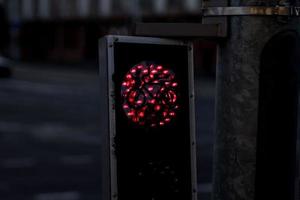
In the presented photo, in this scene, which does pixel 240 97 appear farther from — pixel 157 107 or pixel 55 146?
pixel 55 146

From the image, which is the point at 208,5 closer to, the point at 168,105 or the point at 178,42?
the point at 178,42

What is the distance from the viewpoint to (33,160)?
12.2 m

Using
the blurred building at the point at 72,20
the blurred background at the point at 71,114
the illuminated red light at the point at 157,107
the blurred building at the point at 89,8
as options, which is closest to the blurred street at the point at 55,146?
the blurred background at the point at 71,114

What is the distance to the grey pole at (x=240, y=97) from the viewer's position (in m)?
2.83

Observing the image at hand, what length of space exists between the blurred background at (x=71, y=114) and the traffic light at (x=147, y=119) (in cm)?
20

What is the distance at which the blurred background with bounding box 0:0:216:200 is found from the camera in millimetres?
10406

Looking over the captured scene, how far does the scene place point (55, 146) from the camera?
1398cm

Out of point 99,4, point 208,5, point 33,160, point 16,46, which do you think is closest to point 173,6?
point 99,4

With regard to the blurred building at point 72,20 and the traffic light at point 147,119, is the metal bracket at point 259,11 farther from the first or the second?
the blurred building at point 72,20

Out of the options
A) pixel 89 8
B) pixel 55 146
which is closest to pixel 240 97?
pixel 55 146

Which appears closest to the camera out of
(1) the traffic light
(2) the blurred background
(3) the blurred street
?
(1) the traffic light

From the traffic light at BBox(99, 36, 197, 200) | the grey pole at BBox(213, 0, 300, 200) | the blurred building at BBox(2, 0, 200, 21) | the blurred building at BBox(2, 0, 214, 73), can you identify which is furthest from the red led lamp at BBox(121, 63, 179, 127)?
the blurred building at BBox(2, 0, 214, 73)

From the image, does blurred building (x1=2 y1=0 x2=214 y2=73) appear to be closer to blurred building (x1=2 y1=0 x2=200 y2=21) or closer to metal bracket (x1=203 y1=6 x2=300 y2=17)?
blurred building (x1=2 y1=0 x2=200 y2=21)

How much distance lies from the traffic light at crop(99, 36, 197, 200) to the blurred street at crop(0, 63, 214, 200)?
6643 millimetres
